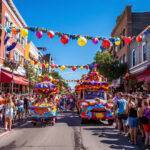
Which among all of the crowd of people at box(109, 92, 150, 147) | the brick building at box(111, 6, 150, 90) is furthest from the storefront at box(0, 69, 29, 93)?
the crowd of people at box(109, 92, 150, 147)

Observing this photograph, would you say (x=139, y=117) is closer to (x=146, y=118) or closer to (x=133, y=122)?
(x=146, y=118)

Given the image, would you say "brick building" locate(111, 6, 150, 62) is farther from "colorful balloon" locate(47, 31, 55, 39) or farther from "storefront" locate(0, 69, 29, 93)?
"colorful balloon" locate(47, 31, 55, 39)

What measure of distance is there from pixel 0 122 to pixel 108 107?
21.3ft

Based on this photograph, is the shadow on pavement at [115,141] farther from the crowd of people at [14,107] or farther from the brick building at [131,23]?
the brick building at [131,23]

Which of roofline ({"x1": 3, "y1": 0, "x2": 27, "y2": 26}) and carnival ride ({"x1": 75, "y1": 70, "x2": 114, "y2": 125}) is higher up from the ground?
roofline ({"x1": 3, "y1": 0, "x2": 27, "y2": 26})

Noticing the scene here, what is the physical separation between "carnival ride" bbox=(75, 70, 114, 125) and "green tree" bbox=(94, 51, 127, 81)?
19.7 metres

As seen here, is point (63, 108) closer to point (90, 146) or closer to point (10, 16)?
point (10, 16)

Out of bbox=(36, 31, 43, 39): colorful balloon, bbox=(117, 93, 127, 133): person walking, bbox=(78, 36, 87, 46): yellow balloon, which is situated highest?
bbox=(36, 31, 43, 39): colorful balloon

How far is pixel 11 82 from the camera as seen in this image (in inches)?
1304

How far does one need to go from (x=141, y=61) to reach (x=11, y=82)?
12.4 meters

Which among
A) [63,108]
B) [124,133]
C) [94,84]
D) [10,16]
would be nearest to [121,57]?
[63,108]

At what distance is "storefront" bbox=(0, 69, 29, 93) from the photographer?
106 feet

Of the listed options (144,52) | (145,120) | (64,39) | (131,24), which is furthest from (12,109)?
(131,24)

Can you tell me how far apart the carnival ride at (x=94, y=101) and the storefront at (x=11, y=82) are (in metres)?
10.1
